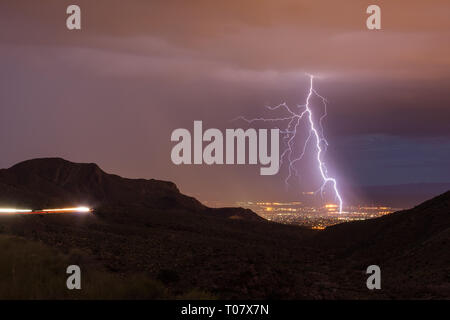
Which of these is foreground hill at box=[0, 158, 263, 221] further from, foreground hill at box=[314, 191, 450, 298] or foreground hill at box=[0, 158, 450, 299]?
foreground hill at box=[314, 191, 450, 298]

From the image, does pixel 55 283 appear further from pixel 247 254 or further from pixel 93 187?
pixel 93 187

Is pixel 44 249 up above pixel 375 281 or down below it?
above

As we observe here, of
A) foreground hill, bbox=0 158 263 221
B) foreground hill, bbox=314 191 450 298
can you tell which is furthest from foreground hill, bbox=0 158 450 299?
foreground hill, bbox=0 158 263 221

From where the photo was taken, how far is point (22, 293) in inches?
453

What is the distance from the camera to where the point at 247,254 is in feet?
83.5

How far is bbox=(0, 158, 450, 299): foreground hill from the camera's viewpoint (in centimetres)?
1573

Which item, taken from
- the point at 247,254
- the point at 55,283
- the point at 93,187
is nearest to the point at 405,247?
the point at 247,254

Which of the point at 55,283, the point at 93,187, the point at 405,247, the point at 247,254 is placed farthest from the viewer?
the point at 93,187

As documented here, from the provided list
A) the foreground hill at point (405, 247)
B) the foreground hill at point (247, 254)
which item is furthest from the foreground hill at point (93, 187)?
the foreground hill at point (405, 247)

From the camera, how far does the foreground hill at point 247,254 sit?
15734 mm

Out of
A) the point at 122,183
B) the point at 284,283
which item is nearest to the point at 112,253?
the point at 284,283

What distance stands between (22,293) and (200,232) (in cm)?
3231
